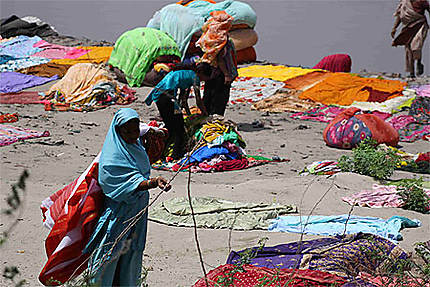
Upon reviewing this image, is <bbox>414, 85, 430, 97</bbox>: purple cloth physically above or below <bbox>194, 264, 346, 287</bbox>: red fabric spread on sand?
below

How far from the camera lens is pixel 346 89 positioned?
1301cm

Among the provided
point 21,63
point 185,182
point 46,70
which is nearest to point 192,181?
point 185,182

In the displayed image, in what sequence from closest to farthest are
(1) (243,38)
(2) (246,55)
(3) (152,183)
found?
(3) (152,183)
(1) (243,38)
(2) (246,55)

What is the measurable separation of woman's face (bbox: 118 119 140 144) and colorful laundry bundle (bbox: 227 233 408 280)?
117 cm

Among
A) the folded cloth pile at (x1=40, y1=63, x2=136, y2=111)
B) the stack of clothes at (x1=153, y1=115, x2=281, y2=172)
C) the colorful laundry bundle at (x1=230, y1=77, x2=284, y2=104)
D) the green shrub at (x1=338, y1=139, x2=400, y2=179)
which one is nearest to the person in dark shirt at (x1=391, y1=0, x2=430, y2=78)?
the colorful laundry bundle at (x1=230, y1=77, x2=284, y2=104)

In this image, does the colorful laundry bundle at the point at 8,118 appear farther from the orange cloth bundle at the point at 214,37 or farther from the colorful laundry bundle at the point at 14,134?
the orange cloth bundle at the point at 214,37

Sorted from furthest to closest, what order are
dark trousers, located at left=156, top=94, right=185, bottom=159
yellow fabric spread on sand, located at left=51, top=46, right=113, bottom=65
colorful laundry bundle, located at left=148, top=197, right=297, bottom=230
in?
yellow fabric spread on sand, located at left=51, top=46, right=113, bottom=65 → dark trousers, located at left=156, top=94, right=185, bottom=159 → colorful laundry bundle, located at left=148, top=197, right=297, bottom=230

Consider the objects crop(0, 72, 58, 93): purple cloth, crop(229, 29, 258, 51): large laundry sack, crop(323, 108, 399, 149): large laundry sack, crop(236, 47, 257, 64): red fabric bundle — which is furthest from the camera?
crop(236, 47, 257, 64): red fabric bundle

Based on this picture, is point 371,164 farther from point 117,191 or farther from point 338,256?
point 117,191

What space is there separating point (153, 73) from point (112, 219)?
600cm

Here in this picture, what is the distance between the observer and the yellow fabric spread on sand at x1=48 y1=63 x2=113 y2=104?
12.4 metres

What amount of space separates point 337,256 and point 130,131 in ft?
5.95

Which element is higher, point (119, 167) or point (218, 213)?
point (119, 167)

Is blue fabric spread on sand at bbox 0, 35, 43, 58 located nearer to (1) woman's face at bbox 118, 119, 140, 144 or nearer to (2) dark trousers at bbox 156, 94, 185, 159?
(2) dark trousers at bbox 156, 94, 185, 159
